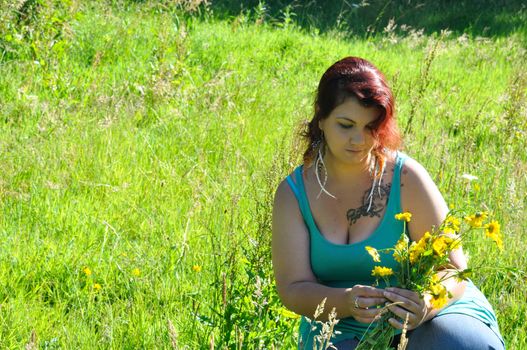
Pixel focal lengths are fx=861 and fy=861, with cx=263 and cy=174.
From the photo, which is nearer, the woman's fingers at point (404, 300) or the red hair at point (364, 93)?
the woman's fingers at point (404, 300)

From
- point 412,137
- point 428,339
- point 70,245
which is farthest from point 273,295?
point 412,137

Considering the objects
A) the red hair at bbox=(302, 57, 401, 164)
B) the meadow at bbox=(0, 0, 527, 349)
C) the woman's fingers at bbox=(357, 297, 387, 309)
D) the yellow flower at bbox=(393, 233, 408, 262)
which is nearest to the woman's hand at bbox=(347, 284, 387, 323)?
the woman's fingers at bbox=(357, 297, 387, 309)

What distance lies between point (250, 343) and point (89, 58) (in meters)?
3.71

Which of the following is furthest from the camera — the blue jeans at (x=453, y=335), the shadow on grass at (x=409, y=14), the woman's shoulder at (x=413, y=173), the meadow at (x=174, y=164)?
the shadow on grass at (x=409, y=14)

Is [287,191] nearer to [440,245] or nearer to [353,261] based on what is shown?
[353,261]

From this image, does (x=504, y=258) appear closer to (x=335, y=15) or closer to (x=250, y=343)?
(x=250, y=343)

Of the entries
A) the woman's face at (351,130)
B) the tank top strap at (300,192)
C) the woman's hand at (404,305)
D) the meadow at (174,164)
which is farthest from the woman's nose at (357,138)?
the woman's hand at (404,305)

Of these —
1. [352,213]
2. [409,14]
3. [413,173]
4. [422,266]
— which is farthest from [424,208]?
[409,14]

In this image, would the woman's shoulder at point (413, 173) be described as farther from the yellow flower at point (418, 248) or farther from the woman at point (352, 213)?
the yellow flower at point (418, 248)

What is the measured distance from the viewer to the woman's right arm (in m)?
2.57

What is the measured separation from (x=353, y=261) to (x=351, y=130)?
0.42 m

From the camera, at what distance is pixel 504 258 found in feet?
12.2

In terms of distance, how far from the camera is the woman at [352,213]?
262 cm

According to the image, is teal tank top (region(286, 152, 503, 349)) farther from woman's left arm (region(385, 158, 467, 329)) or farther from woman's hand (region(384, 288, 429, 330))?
woman's hand (region(384, 288, 429, 330))
